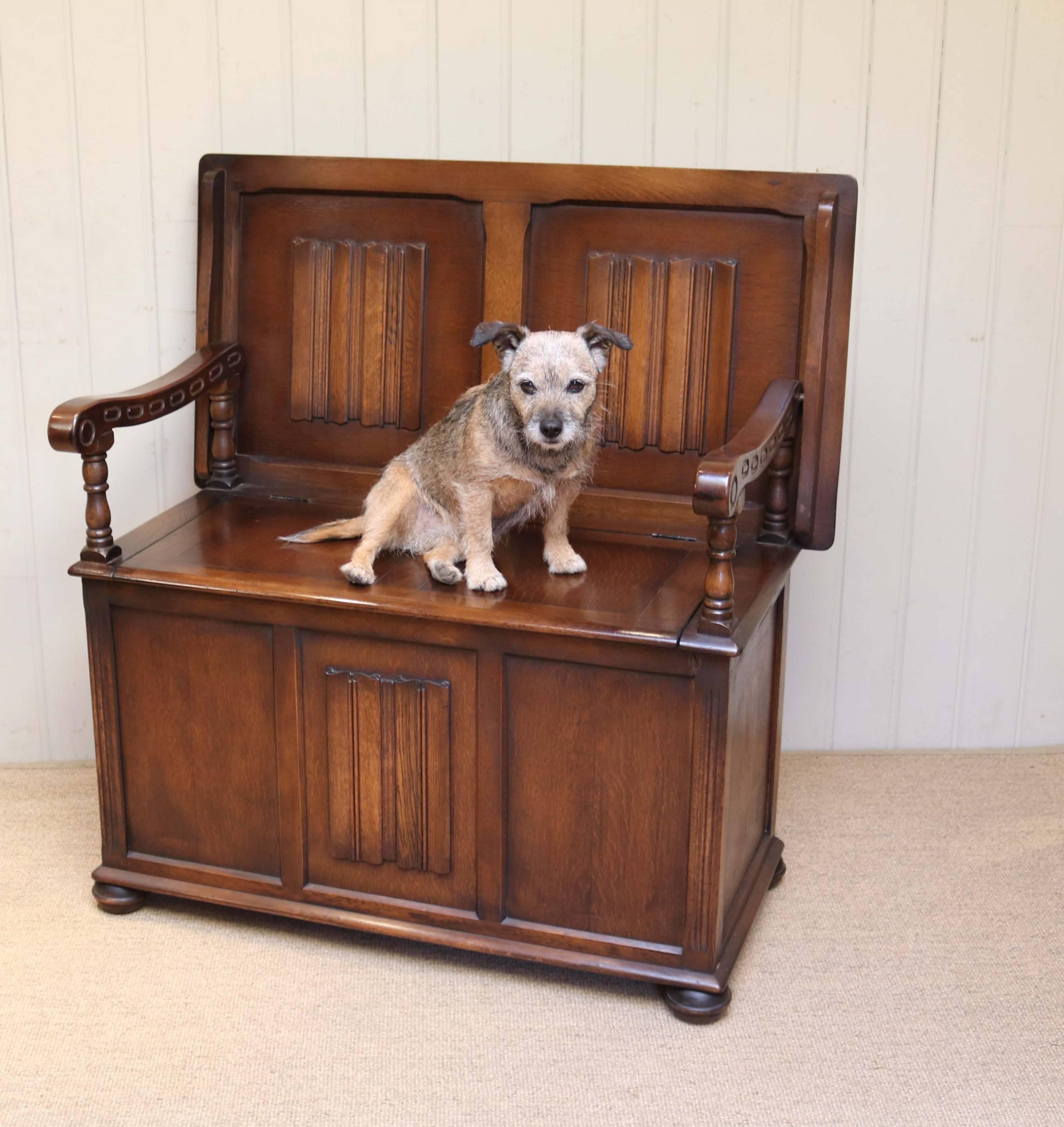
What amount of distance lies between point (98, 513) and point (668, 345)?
121 cm

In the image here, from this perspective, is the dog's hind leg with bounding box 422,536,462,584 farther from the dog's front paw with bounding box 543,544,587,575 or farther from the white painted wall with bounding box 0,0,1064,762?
the white painted wall with bounding box 0,0,1064,762

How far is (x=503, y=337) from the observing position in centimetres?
262

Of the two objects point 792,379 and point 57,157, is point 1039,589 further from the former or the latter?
point 57,157

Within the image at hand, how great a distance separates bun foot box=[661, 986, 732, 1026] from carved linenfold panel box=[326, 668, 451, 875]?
506 mm

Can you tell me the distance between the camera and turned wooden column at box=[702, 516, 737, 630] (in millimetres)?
2354

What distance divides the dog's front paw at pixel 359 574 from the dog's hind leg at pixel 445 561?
0.12m

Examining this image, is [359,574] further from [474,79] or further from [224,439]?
[474,79]

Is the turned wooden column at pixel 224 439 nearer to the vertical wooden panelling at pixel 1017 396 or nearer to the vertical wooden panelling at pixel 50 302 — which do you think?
the vertical wooden panelling at pixel 50 302

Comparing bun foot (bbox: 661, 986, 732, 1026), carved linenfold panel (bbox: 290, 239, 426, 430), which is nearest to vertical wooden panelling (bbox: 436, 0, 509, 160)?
carved linenfold panel (bbox: 290, 239, 426, 430)

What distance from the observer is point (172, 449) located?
3518 millimetres

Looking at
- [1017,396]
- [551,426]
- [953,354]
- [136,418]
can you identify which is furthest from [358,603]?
[1017,396]

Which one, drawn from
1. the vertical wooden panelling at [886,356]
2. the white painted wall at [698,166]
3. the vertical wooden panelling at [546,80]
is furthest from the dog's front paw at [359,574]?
the vertical wooden panelling at [886,356]

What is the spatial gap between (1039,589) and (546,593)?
156cm

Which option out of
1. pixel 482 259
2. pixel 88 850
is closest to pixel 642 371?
pixel 482 259
